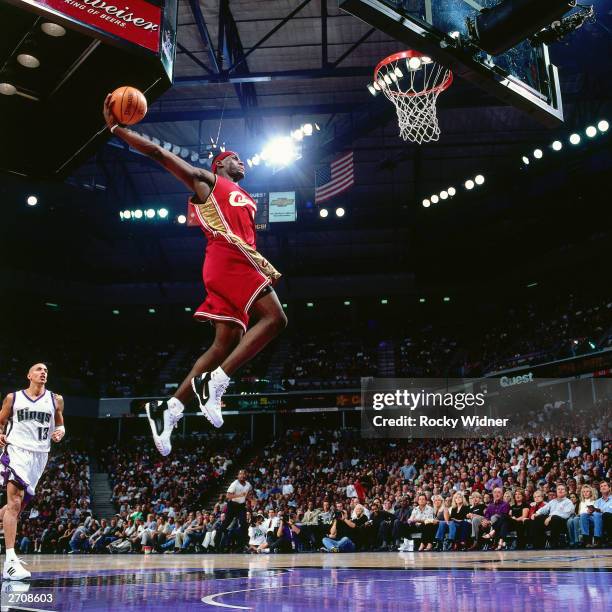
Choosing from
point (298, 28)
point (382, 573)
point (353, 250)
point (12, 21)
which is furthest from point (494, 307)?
point (12, 21)

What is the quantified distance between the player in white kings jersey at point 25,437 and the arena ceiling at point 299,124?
387 inches

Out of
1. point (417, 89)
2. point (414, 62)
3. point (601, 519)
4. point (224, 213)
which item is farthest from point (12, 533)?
point (417, 89)

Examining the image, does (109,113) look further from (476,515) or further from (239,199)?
(476,515)

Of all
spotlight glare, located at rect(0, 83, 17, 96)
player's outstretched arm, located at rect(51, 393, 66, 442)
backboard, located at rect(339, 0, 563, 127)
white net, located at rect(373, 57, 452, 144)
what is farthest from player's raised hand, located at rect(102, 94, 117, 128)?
white net, located at rect(373, 57, 452, 144)

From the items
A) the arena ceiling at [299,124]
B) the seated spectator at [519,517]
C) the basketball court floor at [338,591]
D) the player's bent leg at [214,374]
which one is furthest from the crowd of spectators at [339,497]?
the player's bent leg at [214,374]

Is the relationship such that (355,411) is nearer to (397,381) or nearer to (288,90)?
(397,381)

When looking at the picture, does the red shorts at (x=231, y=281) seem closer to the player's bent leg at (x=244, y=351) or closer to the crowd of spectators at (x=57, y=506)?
the player's bent leg at (x=244, y=351)

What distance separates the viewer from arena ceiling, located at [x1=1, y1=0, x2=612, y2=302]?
14.2 m

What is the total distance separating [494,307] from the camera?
27.3 metres

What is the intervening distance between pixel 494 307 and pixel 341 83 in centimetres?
1373

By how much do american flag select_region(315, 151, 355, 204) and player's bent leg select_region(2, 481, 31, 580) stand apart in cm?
1393

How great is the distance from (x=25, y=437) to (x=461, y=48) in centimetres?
512

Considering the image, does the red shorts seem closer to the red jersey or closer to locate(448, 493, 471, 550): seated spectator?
the red jersey

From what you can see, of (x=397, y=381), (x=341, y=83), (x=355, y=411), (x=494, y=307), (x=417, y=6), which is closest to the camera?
(x=417, y=6)
